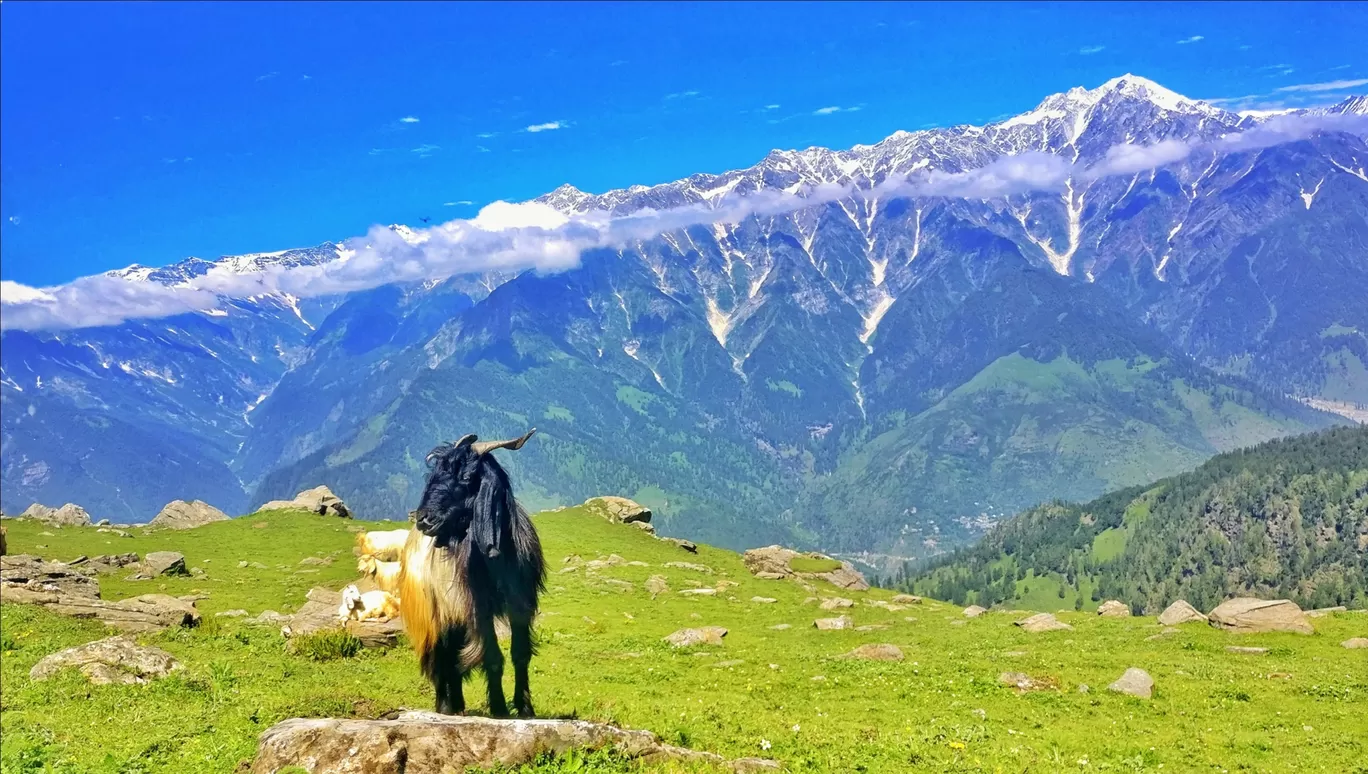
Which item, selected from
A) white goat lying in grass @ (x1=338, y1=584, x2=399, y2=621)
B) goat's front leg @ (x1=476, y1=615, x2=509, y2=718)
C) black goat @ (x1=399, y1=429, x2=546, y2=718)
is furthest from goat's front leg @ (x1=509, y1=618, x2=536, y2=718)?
white goat lying in grass @ (x1=338, y1=584, x2=399, y2=621)

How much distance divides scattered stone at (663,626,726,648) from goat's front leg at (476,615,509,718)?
18523 mm

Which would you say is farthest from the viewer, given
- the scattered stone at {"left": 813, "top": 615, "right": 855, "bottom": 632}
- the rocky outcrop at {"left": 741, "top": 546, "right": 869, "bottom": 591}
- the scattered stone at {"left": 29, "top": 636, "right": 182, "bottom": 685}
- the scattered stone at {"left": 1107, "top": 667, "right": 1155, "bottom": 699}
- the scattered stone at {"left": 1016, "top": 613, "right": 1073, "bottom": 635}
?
the rocky outcrop at {"left": 741, "top": 546, "right": 869, "bottom": 591}

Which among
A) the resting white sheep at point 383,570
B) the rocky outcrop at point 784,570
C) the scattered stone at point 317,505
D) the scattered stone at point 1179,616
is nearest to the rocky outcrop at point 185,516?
the scattered stone at point 317,505

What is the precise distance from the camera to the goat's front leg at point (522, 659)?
15.5m

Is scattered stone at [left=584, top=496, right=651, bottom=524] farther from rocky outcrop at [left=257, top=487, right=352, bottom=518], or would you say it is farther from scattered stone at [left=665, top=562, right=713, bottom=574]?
rocky outcrop at [left=257, top=487, right=352, bottom=518]

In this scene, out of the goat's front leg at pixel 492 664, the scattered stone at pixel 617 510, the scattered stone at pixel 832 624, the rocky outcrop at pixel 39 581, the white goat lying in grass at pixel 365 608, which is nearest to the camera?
the goat's front leg at pixel 492 664

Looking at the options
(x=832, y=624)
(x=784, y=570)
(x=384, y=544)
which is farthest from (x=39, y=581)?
(x=784, y=570)

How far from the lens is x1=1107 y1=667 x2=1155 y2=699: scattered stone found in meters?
22.5

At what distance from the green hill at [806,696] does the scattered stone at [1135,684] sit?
1.25 ft

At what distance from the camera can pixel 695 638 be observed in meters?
34.0

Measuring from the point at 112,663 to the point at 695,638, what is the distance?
20.1 meters

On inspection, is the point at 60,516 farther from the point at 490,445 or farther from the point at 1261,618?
the point at 1261,618

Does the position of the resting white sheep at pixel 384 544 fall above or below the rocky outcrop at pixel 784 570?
above

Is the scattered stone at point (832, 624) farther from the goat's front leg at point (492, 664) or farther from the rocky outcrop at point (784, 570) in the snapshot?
the rocky outcrop at point (784, 570)
